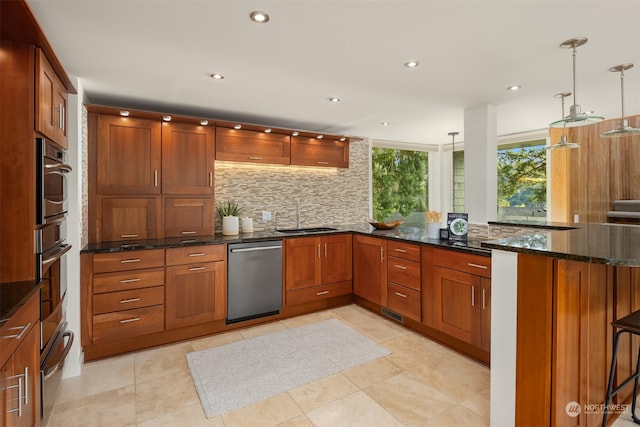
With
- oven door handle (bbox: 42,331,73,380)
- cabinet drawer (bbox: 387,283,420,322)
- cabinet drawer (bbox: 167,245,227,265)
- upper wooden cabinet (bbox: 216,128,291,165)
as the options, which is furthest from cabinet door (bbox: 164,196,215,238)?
cabinet drawer (bbox: 387,283,420,322)

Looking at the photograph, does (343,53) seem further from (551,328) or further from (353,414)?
(353,414)

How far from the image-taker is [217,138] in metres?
3.62

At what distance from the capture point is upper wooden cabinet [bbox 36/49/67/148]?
5.70 feet

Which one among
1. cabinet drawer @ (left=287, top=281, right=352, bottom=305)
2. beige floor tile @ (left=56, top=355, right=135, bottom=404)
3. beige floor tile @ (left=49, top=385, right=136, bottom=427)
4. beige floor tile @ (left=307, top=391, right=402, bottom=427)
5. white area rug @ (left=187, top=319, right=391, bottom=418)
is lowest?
beige floor tile @ (left=49, top=385, right=136, bottom=427)

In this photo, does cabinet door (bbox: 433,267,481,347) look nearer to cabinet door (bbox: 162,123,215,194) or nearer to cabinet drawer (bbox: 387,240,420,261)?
cabinet drawer (bbox: 387,240,420,261)

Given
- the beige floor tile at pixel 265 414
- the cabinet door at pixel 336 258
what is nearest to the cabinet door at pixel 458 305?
the cabinet door at pixel 336 258

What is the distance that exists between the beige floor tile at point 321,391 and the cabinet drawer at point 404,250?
135cm

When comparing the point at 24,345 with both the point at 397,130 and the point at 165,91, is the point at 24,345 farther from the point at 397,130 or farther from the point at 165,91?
the point at 397,130

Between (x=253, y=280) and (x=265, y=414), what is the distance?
156cm

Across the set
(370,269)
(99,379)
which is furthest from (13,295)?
(370,269)

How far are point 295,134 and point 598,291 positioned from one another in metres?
3.28

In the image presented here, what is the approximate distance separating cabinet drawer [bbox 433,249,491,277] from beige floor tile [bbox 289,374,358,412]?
4.29 ft

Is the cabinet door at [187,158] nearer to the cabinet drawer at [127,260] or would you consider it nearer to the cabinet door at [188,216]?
the cabinet door at [188,216]

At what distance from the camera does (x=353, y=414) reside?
6.66 ft
